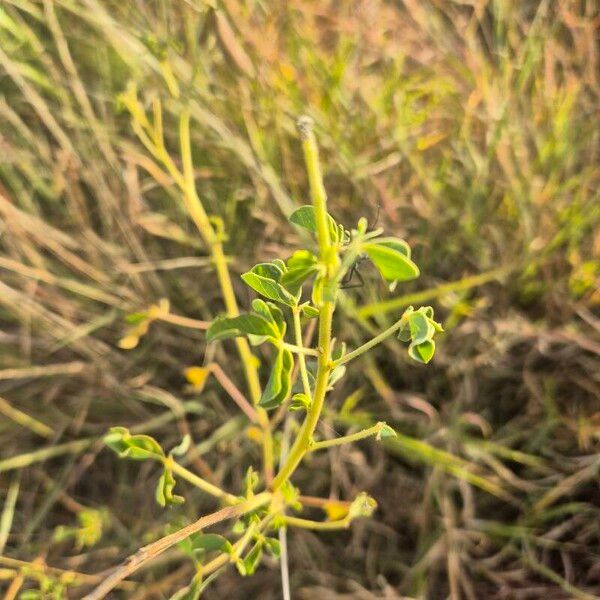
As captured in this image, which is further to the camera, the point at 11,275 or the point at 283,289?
the point at 11,275

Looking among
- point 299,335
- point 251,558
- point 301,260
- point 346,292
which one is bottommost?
point 346,292

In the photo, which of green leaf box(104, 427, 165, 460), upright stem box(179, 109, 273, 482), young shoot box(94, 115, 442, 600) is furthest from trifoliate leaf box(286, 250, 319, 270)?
upright stem box(179, 109, 273, 482)

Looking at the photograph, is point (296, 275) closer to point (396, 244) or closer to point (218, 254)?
point (396, 244)

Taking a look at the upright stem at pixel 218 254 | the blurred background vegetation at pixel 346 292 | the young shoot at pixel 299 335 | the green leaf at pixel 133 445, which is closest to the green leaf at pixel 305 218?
the young shoot at pixel 299 335

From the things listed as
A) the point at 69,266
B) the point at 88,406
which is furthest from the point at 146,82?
the point at 88,406

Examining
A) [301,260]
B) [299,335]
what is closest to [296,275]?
[301,260]

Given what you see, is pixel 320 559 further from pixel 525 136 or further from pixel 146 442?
pixel 525 136

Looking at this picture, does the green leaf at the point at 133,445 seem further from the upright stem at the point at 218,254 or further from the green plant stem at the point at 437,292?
the green plant stem at the point at 437,292
